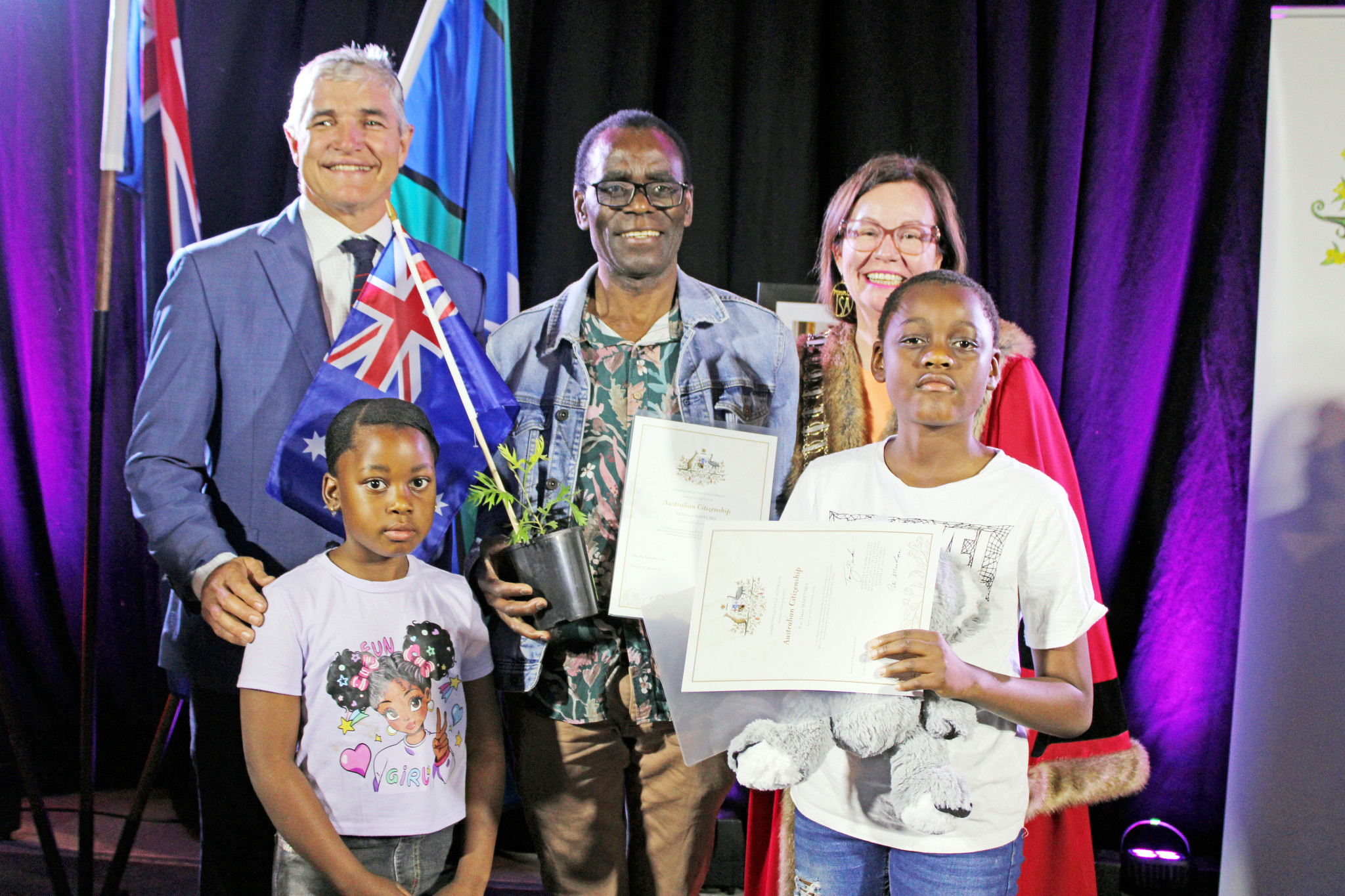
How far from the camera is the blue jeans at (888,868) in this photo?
4.96 feet

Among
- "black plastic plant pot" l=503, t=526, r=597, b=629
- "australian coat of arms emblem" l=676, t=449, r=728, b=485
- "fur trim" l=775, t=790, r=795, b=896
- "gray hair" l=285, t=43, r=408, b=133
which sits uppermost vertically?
"gray hair" l=285, t=43, r=408, b=133

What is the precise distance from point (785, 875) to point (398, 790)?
961 mm

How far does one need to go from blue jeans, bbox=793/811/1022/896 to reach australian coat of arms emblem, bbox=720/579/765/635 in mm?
413

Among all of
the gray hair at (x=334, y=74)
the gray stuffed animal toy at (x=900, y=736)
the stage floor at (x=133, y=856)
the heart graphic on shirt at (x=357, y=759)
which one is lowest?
the stage floor at (x=133, y=856)

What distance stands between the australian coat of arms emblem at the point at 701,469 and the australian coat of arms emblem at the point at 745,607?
1.24 ft

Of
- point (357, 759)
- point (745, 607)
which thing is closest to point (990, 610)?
point (745, 607)

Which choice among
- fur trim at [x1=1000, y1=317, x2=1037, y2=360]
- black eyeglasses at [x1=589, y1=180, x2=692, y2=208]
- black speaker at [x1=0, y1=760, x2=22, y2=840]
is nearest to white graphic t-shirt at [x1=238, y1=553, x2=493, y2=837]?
black eyeglasses at [x1=589, y1=180, x2=692, y2=208]

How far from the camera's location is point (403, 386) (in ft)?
6.79

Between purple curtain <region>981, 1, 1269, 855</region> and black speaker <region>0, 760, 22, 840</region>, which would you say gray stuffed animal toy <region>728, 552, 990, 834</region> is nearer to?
purple curtain <region>981, 1, 1269, 855</region>

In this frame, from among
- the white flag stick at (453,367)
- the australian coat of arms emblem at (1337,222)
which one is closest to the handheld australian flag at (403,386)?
the white flag stick at (453,367)

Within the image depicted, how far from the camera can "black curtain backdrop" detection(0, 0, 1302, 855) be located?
2.97m

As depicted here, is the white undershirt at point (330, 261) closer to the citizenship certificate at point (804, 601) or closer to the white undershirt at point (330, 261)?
the white undershirt at point (330, 261)

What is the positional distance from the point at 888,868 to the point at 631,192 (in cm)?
147

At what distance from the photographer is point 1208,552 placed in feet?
9.90
